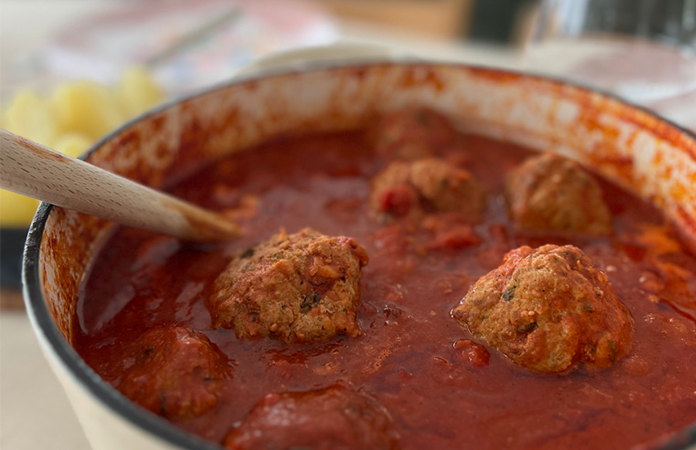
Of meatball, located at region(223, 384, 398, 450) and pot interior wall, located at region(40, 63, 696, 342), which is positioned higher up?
pot interior wall, located at region(40, 63, 696, 342)

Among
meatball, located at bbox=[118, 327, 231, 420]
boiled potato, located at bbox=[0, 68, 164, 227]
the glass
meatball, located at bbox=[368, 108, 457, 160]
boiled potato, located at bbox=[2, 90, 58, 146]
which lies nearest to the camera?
meatball, located at bbox=[118, 327, 231, 420]

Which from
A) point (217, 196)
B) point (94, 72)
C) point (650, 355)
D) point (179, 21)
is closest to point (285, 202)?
point (217, 196)

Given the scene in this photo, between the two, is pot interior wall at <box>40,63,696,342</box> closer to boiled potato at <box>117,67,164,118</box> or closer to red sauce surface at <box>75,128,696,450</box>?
red sauce surface at <box>75,128,696,450</box>

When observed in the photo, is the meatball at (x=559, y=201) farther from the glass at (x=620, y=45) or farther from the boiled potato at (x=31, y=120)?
the boiled potato at (x=31, y=120)

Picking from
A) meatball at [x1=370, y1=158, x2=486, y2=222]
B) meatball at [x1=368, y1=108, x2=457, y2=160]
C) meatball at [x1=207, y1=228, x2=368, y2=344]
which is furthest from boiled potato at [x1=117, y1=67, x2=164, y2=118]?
meatball at [x1=207, y1=228, x2=368, y2=344]

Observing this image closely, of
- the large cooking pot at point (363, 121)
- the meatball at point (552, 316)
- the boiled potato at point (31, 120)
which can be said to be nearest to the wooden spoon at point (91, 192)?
the large cooking pot at point (363, 121)

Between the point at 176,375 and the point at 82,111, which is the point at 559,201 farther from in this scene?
the point at 82,111

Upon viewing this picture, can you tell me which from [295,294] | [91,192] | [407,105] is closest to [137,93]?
[407,105]

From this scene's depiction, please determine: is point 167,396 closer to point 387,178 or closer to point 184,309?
point 184,309
